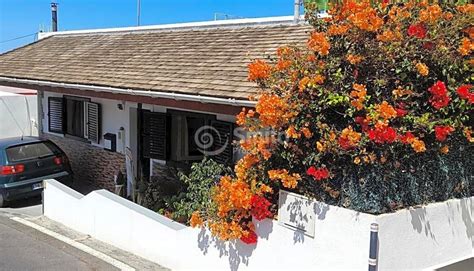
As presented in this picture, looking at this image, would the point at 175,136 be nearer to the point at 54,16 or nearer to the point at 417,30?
the point at 417,30

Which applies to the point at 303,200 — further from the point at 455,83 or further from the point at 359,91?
the point at 455,83

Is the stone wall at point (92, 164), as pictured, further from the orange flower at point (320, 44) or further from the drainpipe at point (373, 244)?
the drainpipe at point (373, 244)

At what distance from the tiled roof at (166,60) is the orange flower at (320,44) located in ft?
4.83

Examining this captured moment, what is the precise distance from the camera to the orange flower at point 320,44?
488 centimetres

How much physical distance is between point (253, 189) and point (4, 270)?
379 centimetres

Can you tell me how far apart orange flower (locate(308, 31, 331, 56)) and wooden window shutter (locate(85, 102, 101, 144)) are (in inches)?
329

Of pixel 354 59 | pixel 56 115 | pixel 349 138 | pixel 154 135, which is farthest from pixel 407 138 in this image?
pixel 56 115

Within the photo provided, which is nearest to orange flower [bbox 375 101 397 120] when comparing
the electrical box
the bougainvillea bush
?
the bougainvillea bush

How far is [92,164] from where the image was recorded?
41.6ft

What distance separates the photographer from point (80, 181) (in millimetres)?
13023

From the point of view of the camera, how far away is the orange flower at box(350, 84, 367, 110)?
15.1 ft

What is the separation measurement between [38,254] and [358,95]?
5.45 meters

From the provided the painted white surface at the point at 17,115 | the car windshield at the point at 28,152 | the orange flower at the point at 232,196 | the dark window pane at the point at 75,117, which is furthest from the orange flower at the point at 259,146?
the painted white surface at the point at 17,115

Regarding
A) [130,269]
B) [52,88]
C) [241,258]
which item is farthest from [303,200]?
[52,88]
